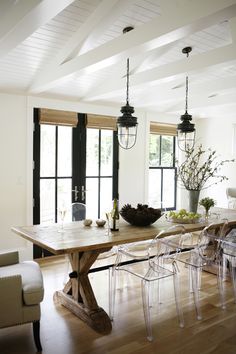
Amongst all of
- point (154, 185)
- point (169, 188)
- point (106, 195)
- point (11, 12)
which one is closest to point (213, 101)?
point (154, 185)

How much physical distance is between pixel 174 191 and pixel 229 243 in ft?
10.2

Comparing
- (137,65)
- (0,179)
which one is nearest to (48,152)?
(0,179)

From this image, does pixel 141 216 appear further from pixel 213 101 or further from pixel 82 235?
pixel 213 101

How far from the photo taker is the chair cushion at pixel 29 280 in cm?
252

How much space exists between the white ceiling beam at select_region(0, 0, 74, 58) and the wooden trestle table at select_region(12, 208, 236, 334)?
1.70 m

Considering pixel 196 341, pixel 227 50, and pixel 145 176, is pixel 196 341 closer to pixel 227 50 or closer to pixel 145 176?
pixel 227 50

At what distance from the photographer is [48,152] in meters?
4.93

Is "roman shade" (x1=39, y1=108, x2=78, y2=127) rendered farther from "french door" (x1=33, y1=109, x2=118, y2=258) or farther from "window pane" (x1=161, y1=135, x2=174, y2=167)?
"window pane" (x1=161, y1=135, x2=174, y2=167)

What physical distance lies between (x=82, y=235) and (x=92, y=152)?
98.5 inches

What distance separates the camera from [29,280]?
2680 mm

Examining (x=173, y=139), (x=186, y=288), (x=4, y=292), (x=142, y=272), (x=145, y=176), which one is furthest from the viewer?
(x=173, y=139)

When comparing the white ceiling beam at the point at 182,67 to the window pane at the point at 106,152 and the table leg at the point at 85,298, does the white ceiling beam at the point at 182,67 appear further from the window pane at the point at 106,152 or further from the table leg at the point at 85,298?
the table leg at the point at 85,298

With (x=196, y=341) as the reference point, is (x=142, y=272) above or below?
above

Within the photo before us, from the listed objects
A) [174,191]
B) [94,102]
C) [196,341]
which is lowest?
[196,341]
